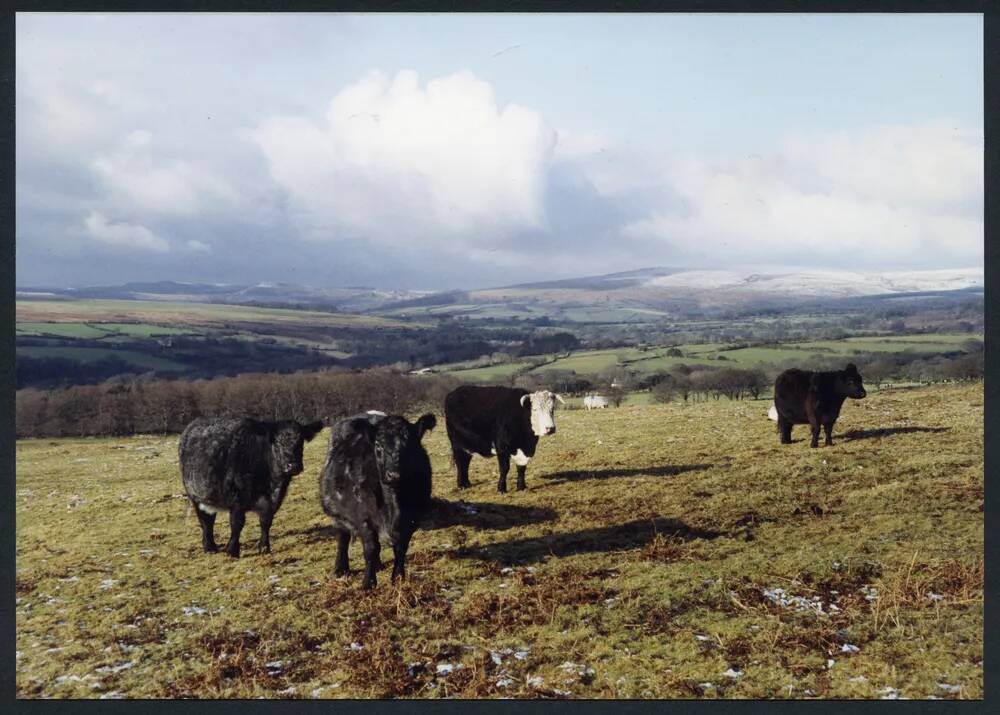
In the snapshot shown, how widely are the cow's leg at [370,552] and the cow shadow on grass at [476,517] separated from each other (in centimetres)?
163

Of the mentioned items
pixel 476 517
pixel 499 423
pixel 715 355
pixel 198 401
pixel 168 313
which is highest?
pixel 168 313

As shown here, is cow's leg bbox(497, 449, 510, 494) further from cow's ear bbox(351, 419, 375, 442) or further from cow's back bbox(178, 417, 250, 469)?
cow's back bbox(178, 417, 250, 469)

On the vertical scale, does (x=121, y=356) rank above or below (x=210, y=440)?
above

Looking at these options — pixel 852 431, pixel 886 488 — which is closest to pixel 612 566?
pixel 886 488

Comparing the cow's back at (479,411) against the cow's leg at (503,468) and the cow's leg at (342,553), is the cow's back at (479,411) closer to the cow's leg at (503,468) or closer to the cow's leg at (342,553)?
the cow's leg at (503,468)

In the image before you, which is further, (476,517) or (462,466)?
(462,466)

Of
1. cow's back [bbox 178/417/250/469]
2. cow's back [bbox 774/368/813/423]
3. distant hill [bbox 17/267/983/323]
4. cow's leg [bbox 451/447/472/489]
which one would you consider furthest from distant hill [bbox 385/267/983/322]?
cow's back [bbox 178/417/250/469]

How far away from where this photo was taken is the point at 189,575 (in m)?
7.95

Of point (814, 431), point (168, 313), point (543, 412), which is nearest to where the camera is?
point (543, 412)

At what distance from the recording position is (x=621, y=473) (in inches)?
479

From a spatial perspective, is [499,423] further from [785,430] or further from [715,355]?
[715,355]

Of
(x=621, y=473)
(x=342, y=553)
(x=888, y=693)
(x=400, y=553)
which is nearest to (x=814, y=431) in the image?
(x=621, y=473)

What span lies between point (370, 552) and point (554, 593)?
2345 mm

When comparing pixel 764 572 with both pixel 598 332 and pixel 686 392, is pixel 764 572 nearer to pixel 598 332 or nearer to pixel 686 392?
pixel 686 392
